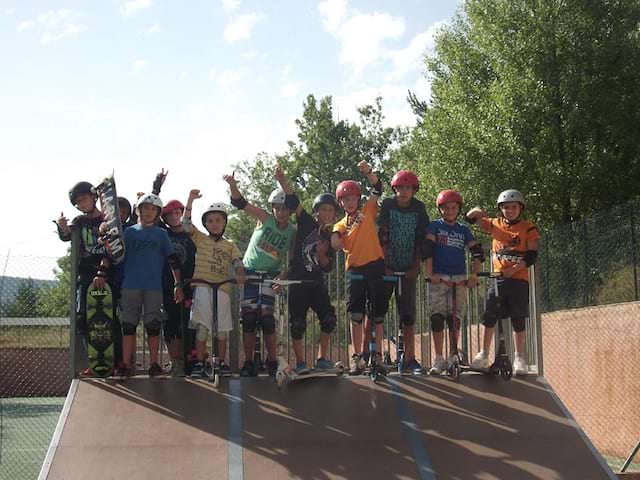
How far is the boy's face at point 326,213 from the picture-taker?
26.6 ft

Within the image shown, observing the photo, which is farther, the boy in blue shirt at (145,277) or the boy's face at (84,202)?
the boy's face at (84,202)

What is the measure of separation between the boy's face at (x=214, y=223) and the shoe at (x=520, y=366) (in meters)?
3.32

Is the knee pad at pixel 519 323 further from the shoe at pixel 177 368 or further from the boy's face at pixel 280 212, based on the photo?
the shoe at pixel 177 368

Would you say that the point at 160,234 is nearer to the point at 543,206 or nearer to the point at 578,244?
the point at 578,244

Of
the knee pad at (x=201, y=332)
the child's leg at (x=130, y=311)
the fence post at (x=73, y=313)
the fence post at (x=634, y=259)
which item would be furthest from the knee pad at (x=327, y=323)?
the fence post at (x=634, y=259)

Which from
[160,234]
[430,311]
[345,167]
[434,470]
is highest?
[345,167]

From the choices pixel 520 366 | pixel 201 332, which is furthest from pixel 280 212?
pixel 520 366

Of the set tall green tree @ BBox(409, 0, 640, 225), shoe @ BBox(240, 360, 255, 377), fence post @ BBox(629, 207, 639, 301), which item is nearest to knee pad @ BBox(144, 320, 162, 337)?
shoe @ BBox(240, 360, 255, 377)

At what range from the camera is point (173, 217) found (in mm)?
8500

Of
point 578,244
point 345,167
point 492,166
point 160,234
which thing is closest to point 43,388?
point 492,166

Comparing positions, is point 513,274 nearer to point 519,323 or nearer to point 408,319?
point 519,323

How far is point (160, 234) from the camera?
7949 millimetres

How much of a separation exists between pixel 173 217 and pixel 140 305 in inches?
43.6

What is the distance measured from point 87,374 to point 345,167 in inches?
1761
